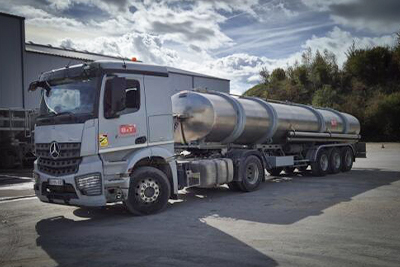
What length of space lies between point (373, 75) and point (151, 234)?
56297 millimetres

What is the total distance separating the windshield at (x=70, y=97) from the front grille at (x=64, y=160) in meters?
0.68

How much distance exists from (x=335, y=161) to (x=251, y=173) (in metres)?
6.28

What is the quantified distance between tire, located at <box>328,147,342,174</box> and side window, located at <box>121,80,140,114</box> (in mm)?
10381

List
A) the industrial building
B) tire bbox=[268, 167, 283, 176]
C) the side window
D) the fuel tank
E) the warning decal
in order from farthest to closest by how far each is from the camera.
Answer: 1. the industrial building
2. tire bbox=[268, 167, 283, 176]
3. the fuel tank
4. the side window
5. the warning decal

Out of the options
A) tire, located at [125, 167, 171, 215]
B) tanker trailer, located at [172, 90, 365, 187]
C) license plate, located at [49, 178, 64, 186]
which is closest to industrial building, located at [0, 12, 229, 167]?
tanker trailer, located at [172, 90, 365, 187]

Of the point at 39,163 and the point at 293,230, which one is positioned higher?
the point at 39,163

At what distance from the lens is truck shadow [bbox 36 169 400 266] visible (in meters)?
5.57

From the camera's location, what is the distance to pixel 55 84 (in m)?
8.55

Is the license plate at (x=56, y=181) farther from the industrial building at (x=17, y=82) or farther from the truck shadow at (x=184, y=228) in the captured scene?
the industrial building at (x=17, y=82)

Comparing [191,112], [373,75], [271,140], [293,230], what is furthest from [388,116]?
[293,230]

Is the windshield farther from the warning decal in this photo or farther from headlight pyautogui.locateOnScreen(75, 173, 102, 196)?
headlight pyautogui.locateOnScreen(75, 173, 102, 196)

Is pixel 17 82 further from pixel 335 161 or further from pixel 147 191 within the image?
pixel 147 191

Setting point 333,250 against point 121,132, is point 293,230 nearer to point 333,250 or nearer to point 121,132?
point 333,250

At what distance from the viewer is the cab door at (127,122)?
25.8 ft
